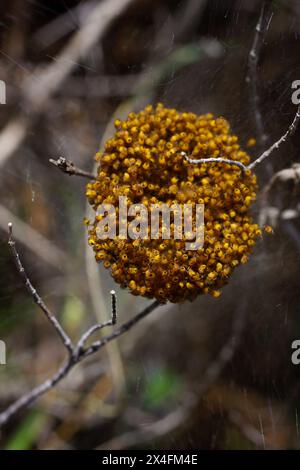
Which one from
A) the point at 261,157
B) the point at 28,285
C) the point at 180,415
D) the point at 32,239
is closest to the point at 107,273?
the point at 32,239

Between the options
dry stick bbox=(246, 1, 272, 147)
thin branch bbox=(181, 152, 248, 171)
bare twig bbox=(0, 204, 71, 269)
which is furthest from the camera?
bare twig bbox=(0, 204, 71, 269)

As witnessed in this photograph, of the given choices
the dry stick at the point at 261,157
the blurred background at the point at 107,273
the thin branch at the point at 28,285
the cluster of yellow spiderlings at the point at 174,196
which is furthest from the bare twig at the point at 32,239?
the dry stick at the point at 261,157

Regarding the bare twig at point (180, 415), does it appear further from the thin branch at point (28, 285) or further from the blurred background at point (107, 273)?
the thin branch at point (28, 285)

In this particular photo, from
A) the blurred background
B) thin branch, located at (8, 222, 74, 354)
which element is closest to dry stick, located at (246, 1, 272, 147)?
the blurred background

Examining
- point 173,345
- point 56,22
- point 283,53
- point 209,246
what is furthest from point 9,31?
point 173,345

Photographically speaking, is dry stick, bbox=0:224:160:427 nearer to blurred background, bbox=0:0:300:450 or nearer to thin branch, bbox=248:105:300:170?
blurred background, bbox=0:0:300:450

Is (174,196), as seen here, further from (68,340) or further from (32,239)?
(32,239)
